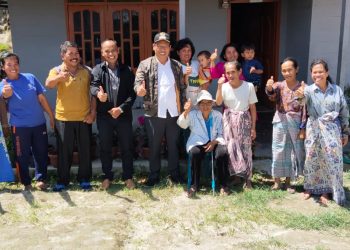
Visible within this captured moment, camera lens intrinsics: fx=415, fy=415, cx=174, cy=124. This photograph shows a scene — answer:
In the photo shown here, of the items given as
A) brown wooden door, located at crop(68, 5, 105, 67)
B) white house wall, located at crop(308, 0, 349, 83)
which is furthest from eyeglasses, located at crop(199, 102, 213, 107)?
brown wooden door, located at crop(68, 5, 105, 67)

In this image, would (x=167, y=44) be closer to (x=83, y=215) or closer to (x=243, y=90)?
(x=243, y=90)

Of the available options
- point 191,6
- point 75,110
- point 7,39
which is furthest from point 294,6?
point 7,39

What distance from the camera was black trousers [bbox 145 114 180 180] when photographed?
181 inches

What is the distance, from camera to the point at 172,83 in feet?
14.8

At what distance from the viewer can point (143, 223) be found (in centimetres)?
396

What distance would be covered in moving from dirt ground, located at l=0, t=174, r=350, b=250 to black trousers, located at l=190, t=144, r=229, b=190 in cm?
20

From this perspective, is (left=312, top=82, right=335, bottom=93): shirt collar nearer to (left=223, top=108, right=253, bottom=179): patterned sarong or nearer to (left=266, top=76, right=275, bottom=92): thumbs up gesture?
(left=266, top=76, right=275, bottom=92): thumbs up gesture

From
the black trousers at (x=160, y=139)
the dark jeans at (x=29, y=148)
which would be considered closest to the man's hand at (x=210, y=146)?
the black trousers at (x=160, y=139)

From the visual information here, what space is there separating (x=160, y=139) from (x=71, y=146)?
1.00 meters

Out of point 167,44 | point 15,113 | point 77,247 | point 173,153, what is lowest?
point 77,247

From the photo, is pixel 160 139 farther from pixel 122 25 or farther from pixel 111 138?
pixel 122 25

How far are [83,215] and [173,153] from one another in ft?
4.06

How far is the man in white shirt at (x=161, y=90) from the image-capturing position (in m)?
4.44

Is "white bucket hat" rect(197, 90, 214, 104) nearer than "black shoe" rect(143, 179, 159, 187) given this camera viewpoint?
Yes
